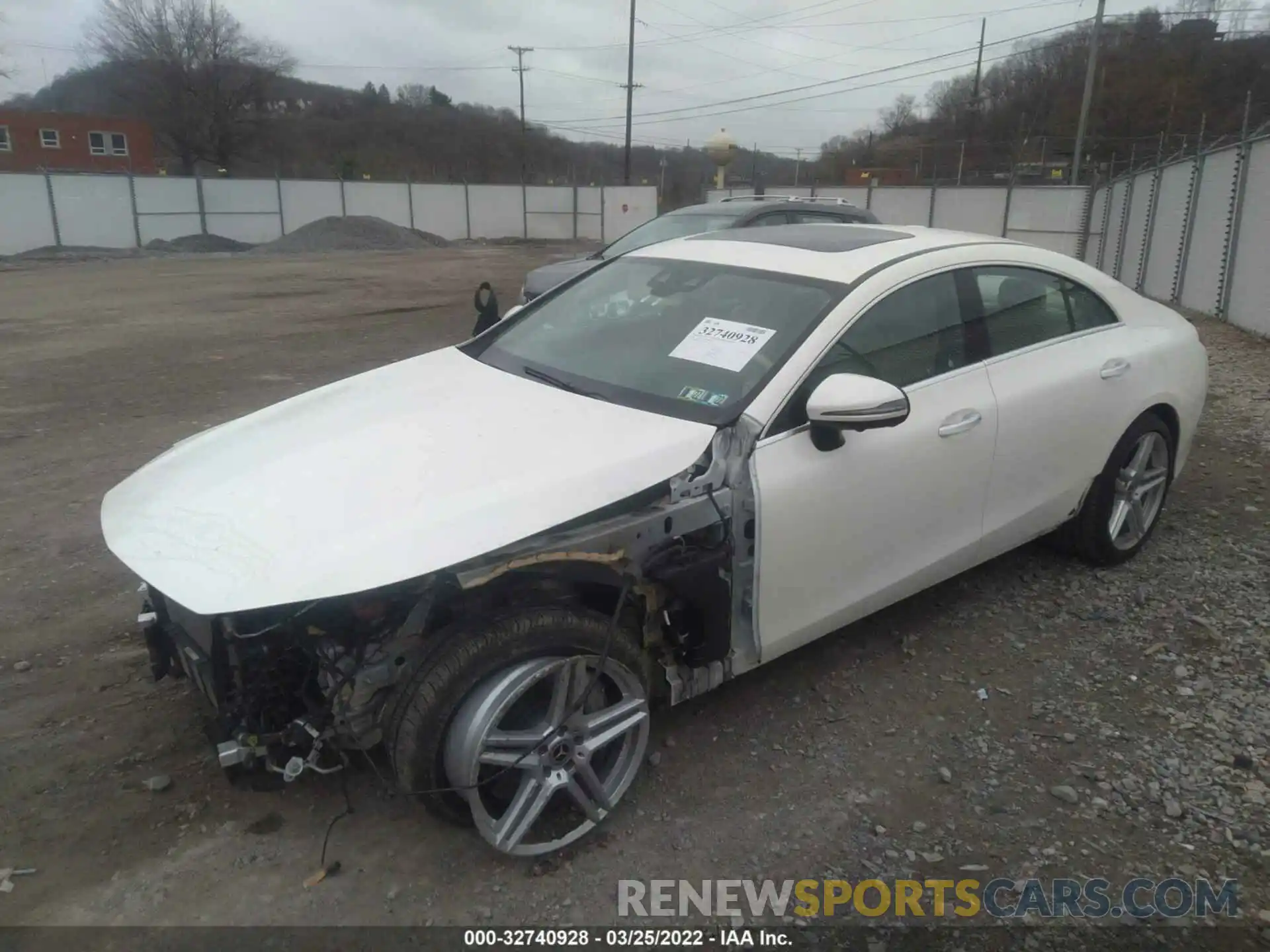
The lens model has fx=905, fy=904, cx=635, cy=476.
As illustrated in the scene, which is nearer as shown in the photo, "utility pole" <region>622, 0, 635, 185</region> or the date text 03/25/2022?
the date text 03/25/2022

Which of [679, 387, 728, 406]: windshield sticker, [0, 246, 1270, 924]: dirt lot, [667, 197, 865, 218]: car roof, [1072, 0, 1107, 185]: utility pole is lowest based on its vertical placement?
[0, 246, 1270, 924]: dirt lot

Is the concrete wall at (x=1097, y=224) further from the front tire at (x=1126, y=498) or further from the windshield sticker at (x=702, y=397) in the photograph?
the windshield sticker at (x=702, y=397)

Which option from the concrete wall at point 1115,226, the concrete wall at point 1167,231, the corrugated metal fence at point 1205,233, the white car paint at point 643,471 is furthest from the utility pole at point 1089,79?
the white car paint at point 643,471

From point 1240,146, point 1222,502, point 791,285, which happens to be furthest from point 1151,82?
Result: point 791,285

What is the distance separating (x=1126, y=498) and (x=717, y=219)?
19.0ft

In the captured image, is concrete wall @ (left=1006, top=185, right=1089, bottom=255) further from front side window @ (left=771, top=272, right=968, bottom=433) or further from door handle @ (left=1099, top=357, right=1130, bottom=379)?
front side window @ (left=771, top=272, right=968, bottom=433)

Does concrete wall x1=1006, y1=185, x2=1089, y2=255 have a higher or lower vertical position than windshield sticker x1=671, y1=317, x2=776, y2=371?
higher

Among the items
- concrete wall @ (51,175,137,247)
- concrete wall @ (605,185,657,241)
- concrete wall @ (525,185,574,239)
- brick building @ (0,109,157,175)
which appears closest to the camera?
concrete wall @ (51,175,137,247)

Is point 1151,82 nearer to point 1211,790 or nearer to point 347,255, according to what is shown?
point 347,255

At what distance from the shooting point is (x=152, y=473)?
3.11 metres

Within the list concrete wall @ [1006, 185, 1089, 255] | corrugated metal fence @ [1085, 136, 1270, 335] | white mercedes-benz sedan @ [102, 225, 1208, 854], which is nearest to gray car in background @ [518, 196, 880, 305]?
corrugated metal fence @ [1085, 136, 1270, 335]

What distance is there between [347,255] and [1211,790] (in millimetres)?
30907

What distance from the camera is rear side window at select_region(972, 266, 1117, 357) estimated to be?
146 inches

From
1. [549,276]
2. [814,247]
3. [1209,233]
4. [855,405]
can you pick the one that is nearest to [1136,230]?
[1209,233]
